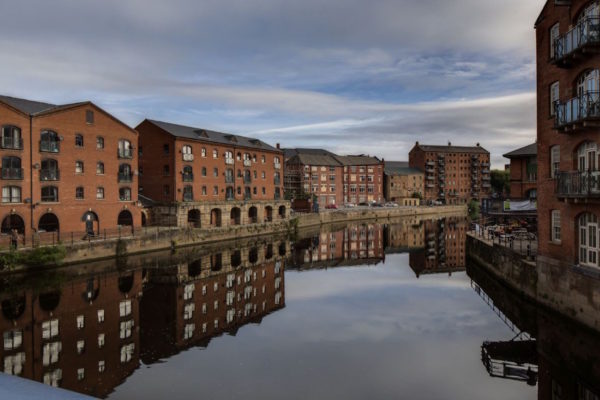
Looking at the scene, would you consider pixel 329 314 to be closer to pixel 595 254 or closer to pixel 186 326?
pixel 186 326

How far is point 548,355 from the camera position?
15.2 metres

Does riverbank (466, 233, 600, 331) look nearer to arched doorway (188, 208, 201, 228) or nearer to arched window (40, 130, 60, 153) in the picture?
arched doorway (188, 208, 201, 228)

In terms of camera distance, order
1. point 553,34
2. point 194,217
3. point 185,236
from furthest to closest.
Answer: point 194,217 < point 185,236 < point 553,34

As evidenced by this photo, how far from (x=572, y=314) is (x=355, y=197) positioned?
9332cm

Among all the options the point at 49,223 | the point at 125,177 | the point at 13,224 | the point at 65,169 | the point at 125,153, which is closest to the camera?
the point at 13,224

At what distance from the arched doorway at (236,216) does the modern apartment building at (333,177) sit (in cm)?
3514

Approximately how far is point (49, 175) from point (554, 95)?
35147 millimetres

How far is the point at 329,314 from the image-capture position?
2130cm

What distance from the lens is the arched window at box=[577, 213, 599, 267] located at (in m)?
17.2

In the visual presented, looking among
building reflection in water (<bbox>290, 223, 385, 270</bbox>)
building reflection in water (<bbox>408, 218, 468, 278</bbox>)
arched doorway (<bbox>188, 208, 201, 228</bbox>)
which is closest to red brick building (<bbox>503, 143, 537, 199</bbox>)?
building reflection in water (<bbox>408, 218, 468, 278</bbox>)

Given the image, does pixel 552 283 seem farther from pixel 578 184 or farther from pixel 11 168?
pixel 11 168

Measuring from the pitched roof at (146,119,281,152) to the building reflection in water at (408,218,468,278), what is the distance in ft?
79.2

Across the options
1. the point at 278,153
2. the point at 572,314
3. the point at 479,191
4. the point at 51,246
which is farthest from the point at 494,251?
the point at 479,191

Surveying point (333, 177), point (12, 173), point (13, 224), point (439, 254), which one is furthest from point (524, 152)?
point (333, 177)
